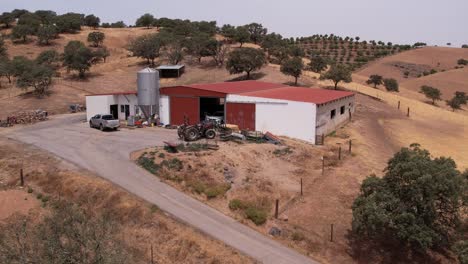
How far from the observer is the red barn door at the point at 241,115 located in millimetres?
39094

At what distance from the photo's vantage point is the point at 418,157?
2158 centimetres

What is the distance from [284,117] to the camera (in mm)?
37781

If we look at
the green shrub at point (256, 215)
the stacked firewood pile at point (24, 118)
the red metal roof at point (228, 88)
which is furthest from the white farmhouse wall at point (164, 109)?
the green shrub at point (256, 215)

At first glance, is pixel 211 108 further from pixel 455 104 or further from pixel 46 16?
pixel 46 16

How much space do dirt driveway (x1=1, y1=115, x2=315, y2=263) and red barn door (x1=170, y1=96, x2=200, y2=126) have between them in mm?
2276

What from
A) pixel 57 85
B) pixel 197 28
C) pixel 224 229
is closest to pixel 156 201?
pixel 224 229

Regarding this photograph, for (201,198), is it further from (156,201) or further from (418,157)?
(418,157)

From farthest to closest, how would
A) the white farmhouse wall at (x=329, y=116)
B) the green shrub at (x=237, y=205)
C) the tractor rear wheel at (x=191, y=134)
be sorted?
the white farmhouse wall at (x=329, y=116), the tractor rear wheel at (x=191, y=134), the green shrub at (x=237, y=205)

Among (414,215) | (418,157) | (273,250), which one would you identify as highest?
(418,157)

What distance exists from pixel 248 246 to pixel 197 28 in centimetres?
10005

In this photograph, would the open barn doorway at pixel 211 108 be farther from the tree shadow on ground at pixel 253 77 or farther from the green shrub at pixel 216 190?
the tree shadow on ground at pixel 253 77

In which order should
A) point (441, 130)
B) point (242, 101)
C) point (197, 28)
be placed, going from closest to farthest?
point (242, 101) < point (441, 130) < point (197, 28)

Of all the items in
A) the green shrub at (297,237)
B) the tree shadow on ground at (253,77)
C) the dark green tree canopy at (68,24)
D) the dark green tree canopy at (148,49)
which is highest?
the dark green tree canopy at (68,24)

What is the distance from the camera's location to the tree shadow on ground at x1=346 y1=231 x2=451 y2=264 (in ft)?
68.7
